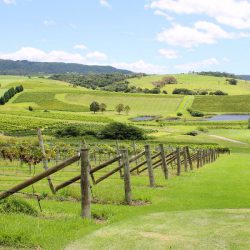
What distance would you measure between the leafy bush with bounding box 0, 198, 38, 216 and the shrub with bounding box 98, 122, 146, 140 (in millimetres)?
106526

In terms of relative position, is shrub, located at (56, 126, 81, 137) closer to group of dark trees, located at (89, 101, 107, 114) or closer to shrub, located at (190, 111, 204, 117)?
group of dark trees, located at (89, 101, 107, 114)

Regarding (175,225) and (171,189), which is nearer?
(175,225)

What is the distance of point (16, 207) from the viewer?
40.8ft

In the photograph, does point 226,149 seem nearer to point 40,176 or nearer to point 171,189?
point 171,189

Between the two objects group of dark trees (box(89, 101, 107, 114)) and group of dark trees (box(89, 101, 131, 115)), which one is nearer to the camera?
group of dark trees (box(89, 101, 107, 114))

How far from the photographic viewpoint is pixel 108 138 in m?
122

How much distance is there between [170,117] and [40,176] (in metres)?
169

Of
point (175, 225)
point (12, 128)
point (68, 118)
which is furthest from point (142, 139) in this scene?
point (175, 225)

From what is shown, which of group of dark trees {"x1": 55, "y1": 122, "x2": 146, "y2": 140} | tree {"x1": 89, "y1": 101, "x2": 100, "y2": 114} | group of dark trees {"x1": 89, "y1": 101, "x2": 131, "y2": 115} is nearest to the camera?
group of dark trees {"x1": 55, "y1": 122, "x2": 146, "y2": 140}

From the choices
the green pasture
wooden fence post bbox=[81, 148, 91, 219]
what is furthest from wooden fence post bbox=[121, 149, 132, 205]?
wooden fence post bbox=[81, 148, 91, 219]

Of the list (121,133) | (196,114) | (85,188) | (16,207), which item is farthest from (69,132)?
(85,188)

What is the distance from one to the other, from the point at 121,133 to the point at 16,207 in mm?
112846

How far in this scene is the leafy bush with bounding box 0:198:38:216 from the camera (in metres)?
12.3

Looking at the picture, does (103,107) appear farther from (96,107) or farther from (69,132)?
(69,132)
